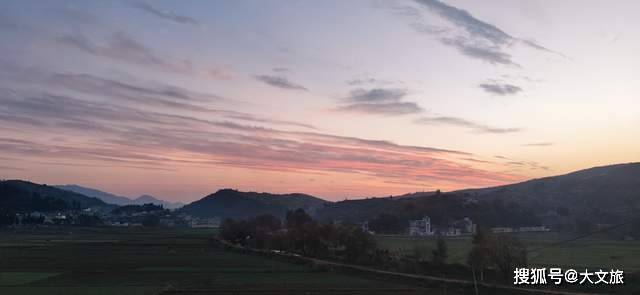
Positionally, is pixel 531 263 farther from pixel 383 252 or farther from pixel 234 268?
pixel 234 268

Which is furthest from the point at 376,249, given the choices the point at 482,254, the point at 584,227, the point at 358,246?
the point at 584,227

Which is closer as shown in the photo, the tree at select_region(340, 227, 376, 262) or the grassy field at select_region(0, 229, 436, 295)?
the grassy field at select_region(0, 229, 436, 295)

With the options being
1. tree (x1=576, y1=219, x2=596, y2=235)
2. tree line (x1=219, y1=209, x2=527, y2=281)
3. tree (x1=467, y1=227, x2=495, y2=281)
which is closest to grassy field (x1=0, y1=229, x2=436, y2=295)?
tree line (x1=219, y1=209, x2=527, y2=281)

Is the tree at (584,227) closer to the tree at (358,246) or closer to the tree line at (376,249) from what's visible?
the tree line at (376,249)

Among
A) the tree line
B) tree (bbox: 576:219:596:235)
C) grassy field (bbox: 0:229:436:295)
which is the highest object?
tree (bbox: 576:219:596:235)

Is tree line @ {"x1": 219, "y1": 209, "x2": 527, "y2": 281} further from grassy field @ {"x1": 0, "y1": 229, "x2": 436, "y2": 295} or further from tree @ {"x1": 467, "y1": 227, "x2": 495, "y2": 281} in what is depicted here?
grassy field @ {"x1": 0, "y1": 229, "x2": 436, "y2": 295}

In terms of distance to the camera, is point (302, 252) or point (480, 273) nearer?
point (480, 273)

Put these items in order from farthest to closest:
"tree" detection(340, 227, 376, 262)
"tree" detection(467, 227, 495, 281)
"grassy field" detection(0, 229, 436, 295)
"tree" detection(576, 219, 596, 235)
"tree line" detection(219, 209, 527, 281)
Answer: "tree" detection(576, 219, 596, 235) → "tree" detection(340, 227, 376, 262) → "tree" detection(467, 227, 495, 281) → "tree line" detection(219, 209, 527, 281) → "grassy field" detection(0, 229, 436, 295)

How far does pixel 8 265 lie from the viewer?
8100cm

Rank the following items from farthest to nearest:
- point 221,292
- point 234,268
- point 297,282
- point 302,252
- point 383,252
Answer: point 302,252 < point 383,252 < point 234,268 < point 297,282 < point 221,292

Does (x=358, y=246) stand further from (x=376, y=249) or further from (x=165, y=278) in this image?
(x=165, y=278)

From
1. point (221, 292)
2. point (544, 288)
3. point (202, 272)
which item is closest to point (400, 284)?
point (544, 288)

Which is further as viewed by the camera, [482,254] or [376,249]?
[376,249]

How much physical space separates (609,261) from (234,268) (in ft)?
168
